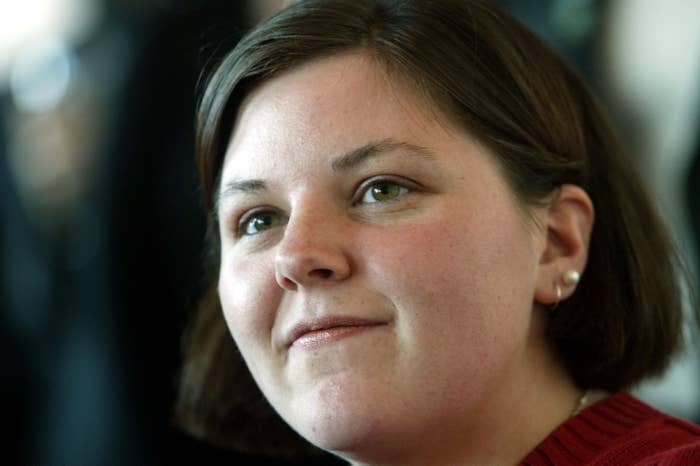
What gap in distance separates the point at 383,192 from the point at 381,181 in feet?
0.05

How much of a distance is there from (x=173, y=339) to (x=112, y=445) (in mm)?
272

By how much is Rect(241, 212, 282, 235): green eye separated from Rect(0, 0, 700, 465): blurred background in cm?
82

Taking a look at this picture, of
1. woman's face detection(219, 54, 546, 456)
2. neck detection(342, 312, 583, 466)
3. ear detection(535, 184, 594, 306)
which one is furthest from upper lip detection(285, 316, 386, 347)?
ear detection(535, 184, 594, 306)

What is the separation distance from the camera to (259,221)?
1384mm

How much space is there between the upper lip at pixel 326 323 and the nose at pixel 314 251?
44 mm

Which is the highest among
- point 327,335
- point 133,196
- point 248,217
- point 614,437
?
point 133,196

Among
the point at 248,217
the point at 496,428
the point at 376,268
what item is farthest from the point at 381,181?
the point at 496,428

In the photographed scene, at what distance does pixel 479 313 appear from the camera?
122 centimetres

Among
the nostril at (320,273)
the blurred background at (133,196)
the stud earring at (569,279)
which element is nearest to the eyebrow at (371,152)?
the nostril at (320,273)

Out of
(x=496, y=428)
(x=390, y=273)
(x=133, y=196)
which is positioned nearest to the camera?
(x=390, y=273)

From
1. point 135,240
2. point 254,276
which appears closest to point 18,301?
point 135,240

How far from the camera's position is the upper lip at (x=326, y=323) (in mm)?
1201

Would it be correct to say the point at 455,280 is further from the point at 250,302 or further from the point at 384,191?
the point at 250,302

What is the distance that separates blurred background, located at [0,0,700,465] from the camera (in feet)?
7.43
